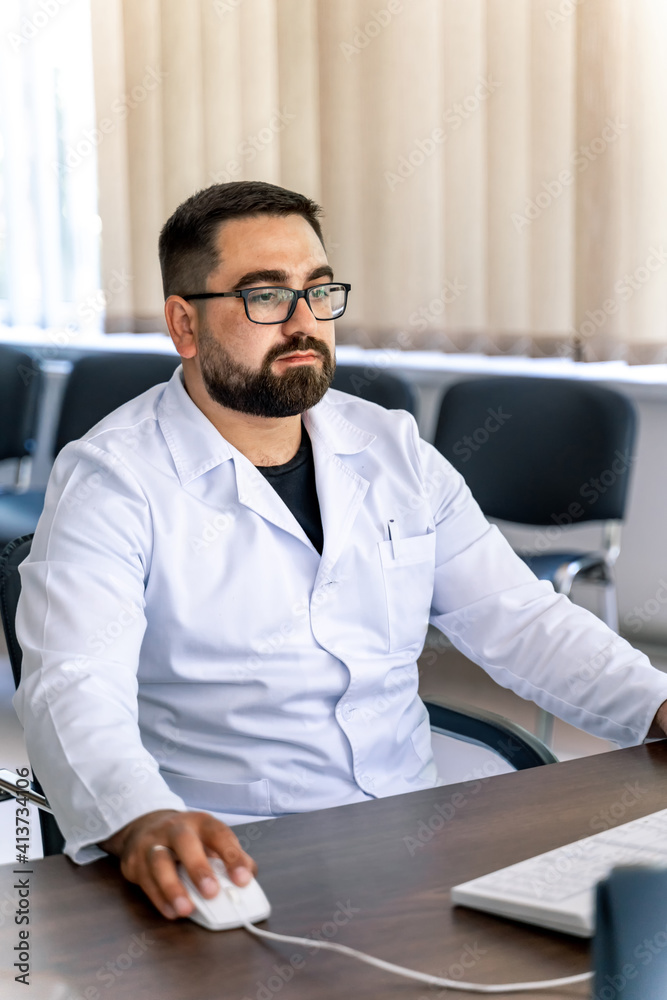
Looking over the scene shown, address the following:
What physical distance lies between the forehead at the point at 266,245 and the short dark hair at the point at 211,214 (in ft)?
0.04

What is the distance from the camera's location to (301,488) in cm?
158

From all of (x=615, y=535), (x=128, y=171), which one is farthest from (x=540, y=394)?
(x=128, y=171)

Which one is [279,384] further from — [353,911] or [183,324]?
[353,911]

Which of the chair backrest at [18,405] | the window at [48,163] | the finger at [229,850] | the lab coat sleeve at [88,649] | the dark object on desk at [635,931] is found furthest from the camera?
the window at [48,163]

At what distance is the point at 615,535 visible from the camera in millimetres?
2797

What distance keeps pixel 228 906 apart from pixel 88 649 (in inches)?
17.1

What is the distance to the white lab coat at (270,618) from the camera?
1.33 meters

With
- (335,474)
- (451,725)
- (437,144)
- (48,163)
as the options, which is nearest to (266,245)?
(335,474)

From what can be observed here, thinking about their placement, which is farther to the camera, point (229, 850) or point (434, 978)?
point (229, 850)

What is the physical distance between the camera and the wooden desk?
31.0 inches

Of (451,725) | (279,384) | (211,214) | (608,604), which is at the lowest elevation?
(608,604)

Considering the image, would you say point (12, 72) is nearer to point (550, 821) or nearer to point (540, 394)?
point (540, 394)

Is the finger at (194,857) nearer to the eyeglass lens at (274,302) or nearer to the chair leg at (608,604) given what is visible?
the eyeglass lens at (274,302)

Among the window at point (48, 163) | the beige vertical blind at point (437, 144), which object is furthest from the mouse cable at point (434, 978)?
the window at point (48, 163)
